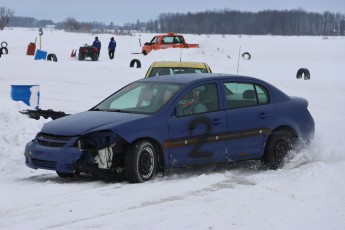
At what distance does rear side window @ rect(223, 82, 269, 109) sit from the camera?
389 inches

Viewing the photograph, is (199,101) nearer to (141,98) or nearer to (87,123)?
(141,98)

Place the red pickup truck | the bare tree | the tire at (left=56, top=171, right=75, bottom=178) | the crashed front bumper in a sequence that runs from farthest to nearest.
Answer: the bare tree, the red pickup truck, the tire at (left=56, top=171, right=75, bottom=178), the crashed front bumper

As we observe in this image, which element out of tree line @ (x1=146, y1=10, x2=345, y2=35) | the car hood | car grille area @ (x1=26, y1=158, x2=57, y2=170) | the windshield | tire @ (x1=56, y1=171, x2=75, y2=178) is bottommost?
tire @ (x1=56, y1=171, x2=75, y2=178)

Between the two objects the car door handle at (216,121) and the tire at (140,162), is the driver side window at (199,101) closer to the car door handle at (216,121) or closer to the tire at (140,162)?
the car door handle at (216,121)

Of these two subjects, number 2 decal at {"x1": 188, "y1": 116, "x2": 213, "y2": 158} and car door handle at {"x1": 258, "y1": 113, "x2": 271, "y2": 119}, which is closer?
number 2 decal at {"x1": 188, "y1": 116, "x2": 213, "y2": 158}

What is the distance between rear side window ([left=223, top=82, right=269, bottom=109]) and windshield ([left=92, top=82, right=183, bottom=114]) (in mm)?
803

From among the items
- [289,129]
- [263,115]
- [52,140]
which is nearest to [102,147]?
[52,140]

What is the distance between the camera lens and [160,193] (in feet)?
26.5

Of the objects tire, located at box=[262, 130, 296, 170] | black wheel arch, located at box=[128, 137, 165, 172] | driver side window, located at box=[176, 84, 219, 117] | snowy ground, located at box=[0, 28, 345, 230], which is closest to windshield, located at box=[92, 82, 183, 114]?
driver side window, located at box=[176, 84, 219, 117]

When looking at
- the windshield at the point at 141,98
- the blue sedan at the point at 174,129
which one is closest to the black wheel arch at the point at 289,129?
the blue sedan at the point at 174,129

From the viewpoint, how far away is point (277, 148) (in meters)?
10.3

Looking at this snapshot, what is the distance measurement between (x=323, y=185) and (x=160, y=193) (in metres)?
2.17

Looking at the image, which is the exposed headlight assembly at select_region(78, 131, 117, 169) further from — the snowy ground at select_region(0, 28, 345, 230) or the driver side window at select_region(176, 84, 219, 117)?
the driver side window at select_region(176, 84, 219, 117)

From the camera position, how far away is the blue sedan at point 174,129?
8.64m
